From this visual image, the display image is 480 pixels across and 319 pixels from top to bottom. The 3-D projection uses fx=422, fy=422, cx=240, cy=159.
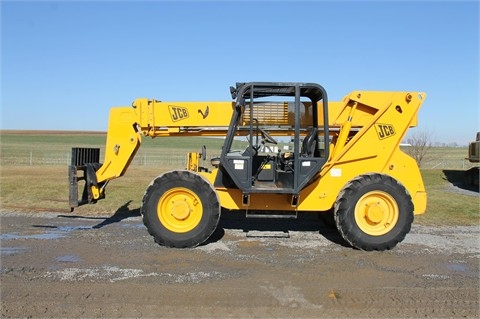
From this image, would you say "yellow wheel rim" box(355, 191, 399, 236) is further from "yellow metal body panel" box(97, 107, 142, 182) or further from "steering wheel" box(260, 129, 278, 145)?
"yellow metal body panel" box(97, 107, 142, 182)

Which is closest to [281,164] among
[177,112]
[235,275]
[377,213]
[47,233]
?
[377,213]

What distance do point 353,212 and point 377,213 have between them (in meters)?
0.40

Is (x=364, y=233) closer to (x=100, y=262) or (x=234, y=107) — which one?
(x=234, y=107)

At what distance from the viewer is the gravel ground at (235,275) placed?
4418mm

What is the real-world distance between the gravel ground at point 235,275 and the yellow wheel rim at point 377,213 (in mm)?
415

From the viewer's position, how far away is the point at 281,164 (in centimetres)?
760

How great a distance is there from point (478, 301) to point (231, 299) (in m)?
2.76

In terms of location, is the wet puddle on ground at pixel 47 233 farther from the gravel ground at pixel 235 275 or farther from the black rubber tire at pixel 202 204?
the black rubber tire at pixel 202 204

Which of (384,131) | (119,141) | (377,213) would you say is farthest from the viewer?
(119,141)

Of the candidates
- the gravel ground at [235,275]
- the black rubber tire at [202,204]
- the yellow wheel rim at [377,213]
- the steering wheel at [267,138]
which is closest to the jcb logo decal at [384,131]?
the yellow wheel rim at [377,213]

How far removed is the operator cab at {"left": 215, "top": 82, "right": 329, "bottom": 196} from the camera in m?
7.02

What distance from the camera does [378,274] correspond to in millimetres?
5707

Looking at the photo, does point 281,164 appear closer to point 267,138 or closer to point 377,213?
point 267,138

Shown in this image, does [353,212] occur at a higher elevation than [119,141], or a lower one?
lower
